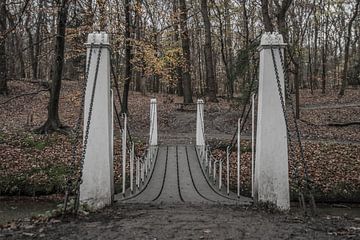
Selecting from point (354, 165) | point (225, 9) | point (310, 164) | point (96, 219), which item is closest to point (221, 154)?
point (310, 164)

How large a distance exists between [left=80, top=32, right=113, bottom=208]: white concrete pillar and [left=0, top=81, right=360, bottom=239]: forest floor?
382 millimetres

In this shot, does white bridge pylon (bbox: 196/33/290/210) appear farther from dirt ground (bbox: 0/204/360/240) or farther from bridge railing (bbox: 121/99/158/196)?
bridge railing (bbox: 121/99/158/196)

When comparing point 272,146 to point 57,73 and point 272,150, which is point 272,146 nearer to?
point 272,150

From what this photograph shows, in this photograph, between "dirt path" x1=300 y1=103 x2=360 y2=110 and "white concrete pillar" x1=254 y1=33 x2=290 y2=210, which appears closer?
"white concrete pillar" x1=254 y1=33 x2=290 y2=210

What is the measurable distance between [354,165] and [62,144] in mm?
8808

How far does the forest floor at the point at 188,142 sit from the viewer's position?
4.63 metres

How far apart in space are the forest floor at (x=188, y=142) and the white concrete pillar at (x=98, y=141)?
0.38 metres

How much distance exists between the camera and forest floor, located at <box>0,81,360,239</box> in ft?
15.2

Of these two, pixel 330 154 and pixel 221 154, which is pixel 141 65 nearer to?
pixel 221 154

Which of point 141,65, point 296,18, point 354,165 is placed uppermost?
point 296,18

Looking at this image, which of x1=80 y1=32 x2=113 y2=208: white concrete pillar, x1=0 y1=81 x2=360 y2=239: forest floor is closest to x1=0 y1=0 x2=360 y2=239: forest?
x1=0 y1=81 x2=360 y2=239: forest floor

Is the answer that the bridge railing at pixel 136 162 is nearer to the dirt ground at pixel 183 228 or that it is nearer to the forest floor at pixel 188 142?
the forest floor at pixel 188 142

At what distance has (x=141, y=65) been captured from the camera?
59.4ft

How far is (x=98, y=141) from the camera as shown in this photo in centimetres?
631
